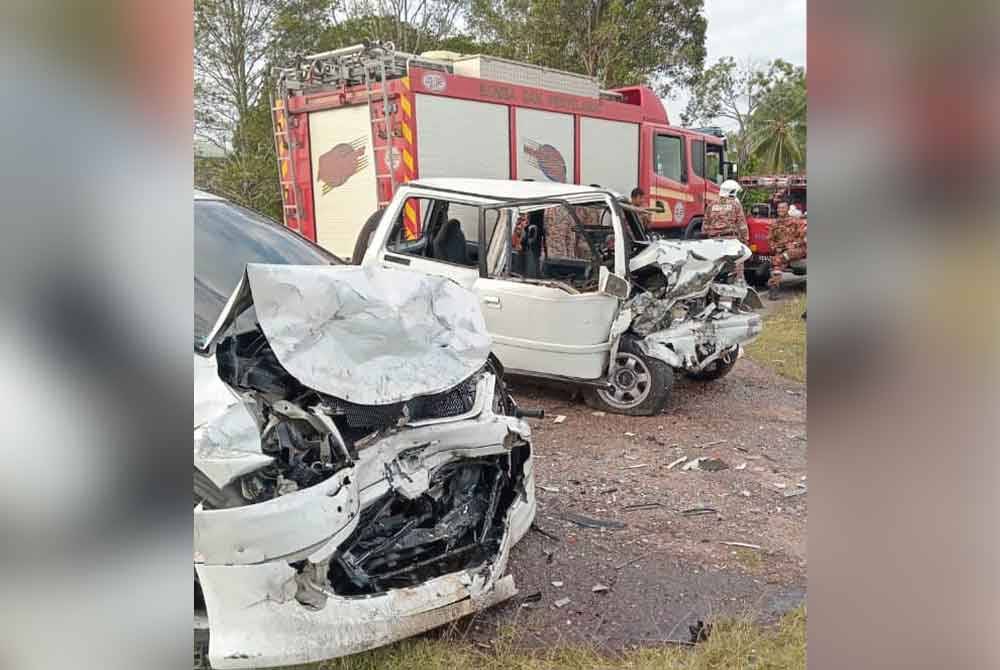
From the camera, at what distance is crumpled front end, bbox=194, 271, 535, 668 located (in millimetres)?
2350

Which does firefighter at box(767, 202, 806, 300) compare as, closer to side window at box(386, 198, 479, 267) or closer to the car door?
the car door

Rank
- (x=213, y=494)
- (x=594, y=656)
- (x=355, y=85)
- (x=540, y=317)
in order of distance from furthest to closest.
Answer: (x=355, y=85) < (x=540, y=317) < (x=594, y=656) < (x=213, y=494)

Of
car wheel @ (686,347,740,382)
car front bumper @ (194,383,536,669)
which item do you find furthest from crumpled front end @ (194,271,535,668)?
car wheel @ (686,347,740,382)

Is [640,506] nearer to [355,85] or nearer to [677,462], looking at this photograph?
[677,462]

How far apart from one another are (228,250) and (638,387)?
338 centimetres

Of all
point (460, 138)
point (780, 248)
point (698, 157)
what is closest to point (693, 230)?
point (698, 157)

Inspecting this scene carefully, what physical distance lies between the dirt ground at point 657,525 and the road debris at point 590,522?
0.03 metres

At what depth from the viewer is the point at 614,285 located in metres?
5.34

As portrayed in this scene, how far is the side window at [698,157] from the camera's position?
13391 mm

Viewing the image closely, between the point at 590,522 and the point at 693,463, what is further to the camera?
the point at 693,463

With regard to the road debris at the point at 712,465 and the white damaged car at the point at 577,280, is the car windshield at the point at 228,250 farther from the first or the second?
the road debris at the point at 712,465
